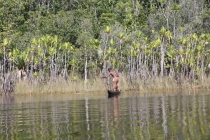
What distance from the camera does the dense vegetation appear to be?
110ft

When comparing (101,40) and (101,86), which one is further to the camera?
(101,40)

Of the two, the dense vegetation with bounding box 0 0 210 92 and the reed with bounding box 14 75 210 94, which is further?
the dense vegetation with bounding box 0 0 210 92

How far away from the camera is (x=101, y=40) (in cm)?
3909

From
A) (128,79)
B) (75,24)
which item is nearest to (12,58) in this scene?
(128,79)

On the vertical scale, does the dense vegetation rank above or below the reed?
above

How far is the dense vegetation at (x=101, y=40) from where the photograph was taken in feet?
110

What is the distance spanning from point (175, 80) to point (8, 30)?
1731 cm

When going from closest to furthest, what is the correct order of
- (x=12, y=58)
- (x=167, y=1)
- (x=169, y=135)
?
(x=169, y=135), (x=12, y=58), (x=167, y=1)

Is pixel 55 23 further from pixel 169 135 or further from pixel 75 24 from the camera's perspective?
pixel 169 135

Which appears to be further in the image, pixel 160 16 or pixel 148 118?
pixel 160 16

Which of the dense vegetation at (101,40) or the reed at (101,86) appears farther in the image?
the dense vegetation at (101,40)

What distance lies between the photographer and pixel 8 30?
4209cm

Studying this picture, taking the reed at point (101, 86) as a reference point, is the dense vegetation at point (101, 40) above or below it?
above

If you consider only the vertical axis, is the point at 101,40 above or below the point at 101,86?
above
